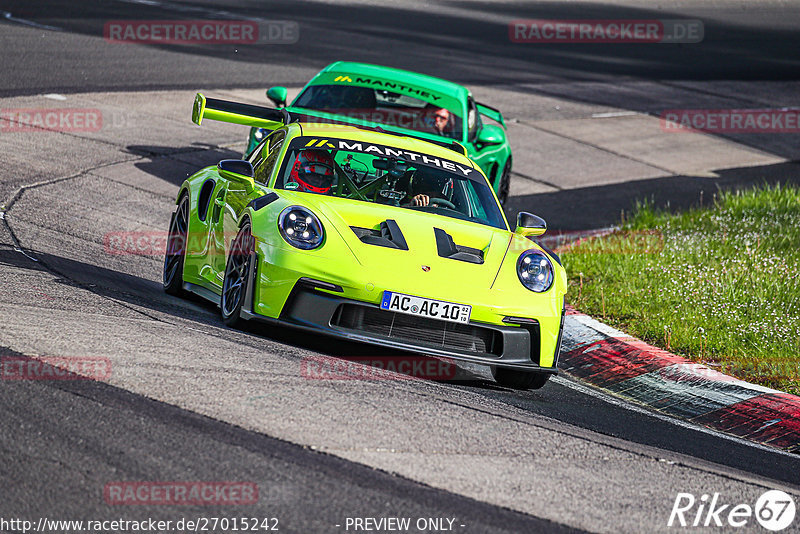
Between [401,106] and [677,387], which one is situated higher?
[401,106]

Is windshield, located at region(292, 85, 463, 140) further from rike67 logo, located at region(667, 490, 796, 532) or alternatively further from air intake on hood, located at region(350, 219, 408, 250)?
rike67 logo, located at region(667, 490, 796, 532)

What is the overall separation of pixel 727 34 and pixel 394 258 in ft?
106

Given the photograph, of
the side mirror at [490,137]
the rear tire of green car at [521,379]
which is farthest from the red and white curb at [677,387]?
the side mirror at [490,137]

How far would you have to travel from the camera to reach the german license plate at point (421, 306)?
260 inches

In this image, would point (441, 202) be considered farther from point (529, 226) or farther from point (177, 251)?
point (177, 251)

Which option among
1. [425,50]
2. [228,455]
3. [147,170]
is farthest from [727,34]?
[228,455]

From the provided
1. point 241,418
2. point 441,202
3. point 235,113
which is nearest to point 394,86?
point 235,113

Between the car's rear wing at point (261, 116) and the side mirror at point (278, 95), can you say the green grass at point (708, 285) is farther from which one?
the side mirror at point (278, 95)

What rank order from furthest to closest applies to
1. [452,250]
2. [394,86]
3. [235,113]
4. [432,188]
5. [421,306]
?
[394,86] < [235,113] < [432,188] < [452,250] < [421,306]

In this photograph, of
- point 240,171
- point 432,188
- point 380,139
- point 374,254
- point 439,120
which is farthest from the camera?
point 439,120

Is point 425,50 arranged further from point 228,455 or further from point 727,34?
point 228,455

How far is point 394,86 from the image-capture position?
12477 mm

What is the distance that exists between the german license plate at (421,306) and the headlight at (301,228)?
0.59 meters

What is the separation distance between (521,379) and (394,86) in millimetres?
5964
